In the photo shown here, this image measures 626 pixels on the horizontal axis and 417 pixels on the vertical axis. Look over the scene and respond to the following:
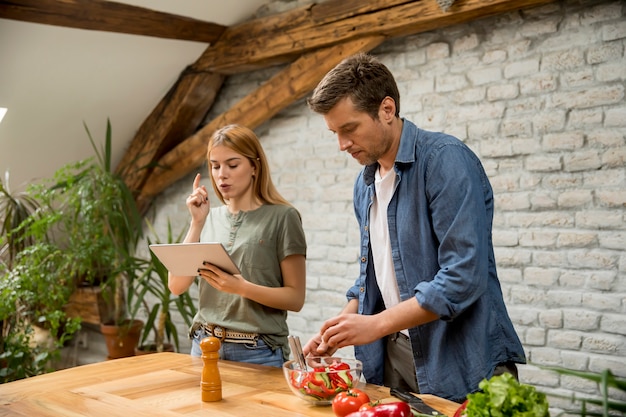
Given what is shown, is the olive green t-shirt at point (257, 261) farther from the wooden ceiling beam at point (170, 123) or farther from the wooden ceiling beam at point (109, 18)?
the wooden ceiling beam at point (170, 123)

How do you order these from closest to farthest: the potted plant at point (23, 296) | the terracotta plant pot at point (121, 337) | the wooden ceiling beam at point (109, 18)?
1. the wooden ceiling beam at point (109, 18)
2. the potted plant at point (23, 296)
3. the terracotta plant pot at point (121, 337)

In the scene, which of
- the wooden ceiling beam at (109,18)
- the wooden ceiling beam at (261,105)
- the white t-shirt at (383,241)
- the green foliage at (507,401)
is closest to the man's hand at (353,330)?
the white t-shirt at (383,241)

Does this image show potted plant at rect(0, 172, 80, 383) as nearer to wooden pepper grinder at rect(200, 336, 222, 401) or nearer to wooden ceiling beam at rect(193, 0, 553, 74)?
wooden ceiling beam at rect(193, 0, 553, 74)

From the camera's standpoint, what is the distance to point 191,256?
2.33 meters

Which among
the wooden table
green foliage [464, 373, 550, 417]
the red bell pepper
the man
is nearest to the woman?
the wooden table

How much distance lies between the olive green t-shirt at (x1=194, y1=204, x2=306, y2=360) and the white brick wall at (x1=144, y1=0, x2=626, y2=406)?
1475mm

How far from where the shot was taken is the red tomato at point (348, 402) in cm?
158

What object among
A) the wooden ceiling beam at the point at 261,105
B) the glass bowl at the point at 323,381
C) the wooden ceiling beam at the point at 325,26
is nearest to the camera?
the glass bowl at the point at 323,381

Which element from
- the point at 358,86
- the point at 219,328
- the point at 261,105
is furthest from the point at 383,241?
the point at 261,105

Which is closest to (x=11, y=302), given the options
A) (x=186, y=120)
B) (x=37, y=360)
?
(x=37, y=360)

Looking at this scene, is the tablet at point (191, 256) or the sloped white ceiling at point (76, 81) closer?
the tablet at point (191, 256)

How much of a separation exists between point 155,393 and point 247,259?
0.77 metres

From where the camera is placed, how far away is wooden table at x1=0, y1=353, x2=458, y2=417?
1745 mm

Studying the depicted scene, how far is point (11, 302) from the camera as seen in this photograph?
402 cm
